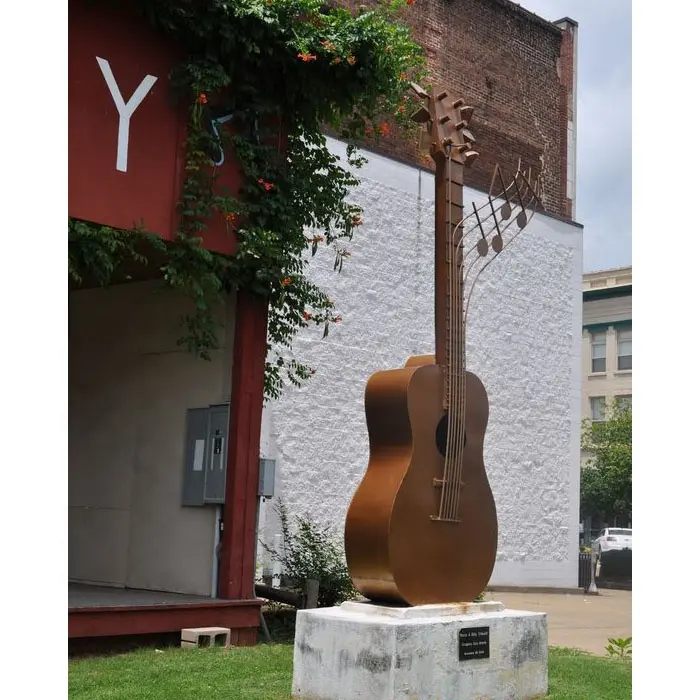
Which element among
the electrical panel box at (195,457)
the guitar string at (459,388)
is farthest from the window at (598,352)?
the guitar string at (459,388)

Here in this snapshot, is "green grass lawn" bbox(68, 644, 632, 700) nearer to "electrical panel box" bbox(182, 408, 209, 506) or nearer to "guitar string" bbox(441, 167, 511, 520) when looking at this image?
"guitar string" bbox(441, 167, 511, 520)

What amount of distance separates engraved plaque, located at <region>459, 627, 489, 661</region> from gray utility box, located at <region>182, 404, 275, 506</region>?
4264mm

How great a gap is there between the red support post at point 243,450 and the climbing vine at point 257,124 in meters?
0.29

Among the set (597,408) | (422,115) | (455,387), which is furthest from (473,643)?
(597,408)

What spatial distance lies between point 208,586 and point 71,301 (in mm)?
4763

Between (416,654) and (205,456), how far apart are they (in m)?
4.91

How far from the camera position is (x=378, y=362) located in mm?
19062

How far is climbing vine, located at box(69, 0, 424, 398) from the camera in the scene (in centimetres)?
1067

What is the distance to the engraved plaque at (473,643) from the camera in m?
7.54

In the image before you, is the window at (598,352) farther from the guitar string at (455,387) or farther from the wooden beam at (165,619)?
the guitar string at (455,387)

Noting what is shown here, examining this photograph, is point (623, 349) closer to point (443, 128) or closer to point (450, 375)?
point (443, 128)

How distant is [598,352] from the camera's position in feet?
158

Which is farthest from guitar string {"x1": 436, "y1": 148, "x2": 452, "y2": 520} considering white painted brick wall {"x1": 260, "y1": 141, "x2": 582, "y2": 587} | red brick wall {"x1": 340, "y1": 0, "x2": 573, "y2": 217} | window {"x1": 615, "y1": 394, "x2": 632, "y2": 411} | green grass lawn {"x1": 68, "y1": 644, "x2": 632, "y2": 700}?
window {"x1": 615, "y1": 394, "x2": 632, "y2": 411}

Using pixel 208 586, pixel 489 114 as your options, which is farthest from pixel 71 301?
pixel 489 114
